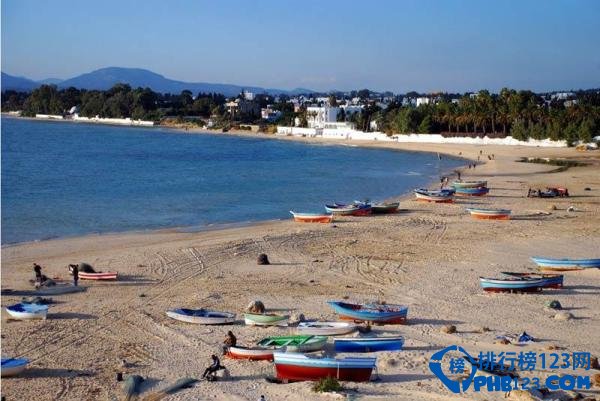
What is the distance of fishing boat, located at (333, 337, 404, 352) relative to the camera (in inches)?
491

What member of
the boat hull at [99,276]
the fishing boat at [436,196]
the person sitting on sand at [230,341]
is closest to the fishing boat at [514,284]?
the person sitting on sand at [230,341]

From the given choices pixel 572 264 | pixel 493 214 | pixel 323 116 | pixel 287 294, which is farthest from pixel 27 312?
pixel 323 116

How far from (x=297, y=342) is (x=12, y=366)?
480 centimetres

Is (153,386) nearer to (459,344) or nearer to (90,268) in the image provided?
(459,344)

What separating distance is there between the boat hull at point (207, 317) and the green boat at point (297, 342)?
1870mm

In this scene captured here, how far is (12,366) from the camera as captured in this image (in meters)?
11.7

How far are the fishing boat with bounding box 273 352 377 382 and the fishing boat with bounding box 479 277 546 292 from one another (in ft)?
20.9

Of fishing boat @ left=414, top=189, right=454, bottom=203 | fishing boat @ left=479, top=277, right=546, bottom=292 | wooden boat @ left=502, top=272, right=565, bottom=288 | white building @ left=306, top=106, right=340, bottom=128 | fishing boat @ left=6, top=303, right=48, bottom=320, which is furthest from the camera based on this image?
white building @ left=306, top=106, right=340, bottom=128

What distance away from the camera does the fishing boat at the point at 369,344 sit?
12.5m

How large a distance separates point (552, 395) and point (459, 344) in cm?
282

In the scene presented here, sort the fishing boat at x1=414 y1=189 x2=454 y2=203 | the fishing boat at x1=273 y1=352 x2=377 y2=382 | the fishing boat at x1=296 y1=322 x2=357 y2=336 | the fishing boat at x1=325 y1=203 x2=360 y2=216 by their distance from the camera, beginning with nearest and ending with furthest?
1. the fishing boat at x1=273 y1=352 x2=377 y2=382
2. the fishing boat at x1=296 y1=322 x2=357 y2=336
3. the fishing boat at x1=325 y1=203 x2=360 y2=216
4. the fishing boat at x1=414 y1=189 x2=454 y2=203

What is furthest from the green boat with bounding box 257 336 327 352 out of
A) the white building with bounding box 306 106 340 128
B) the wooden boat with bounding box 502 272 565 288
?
the white building with bounding box 306 106 340 128
